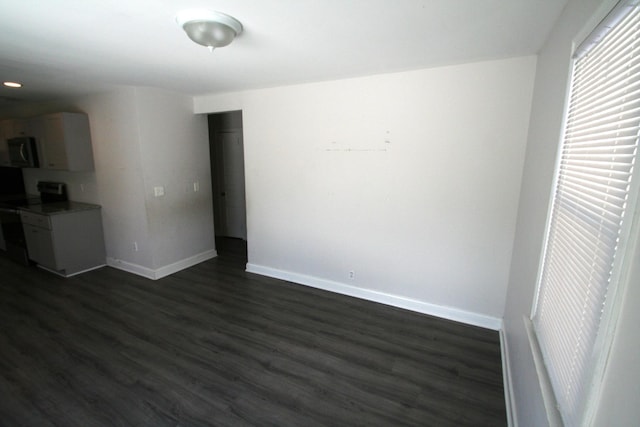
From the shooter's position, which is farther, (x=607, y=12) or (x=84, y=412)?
(x=84, y=412)

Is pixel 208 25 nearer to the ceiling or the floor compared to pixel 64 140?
nearer to the ceiling

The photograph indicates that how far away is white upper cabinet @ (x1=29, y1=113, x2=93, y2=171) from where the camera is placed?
3717 mm

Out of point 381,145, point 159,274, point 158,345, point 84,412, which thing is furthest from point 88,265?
point 381,145

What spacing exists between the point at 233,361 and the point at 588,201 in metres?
2.47

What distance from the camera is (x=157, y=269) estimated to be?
152 inches

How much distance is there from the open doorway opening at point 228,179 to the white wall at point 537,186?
4082mm

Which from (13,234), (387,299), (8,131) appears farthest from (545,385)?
(8,131)

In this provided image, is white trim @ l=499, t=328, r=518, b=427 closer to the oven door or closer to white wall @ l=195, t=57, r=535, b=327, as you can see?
white wall @ l=195, t=57, r=535, b=327

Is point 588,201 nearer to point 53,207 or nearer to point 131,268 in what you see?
point 131,268

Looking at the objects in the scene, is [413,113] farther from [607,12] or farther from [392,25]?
[607,12]

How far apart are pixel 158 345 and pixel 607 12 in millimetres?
3401

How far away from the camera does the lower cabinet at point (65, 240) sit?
372 centimetres

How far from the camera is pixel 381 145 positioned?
116 inches

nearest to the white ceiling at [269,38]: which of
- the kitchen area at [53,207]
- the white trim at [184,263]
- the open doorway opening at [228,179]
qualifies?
the kitchen area at [53,207]
